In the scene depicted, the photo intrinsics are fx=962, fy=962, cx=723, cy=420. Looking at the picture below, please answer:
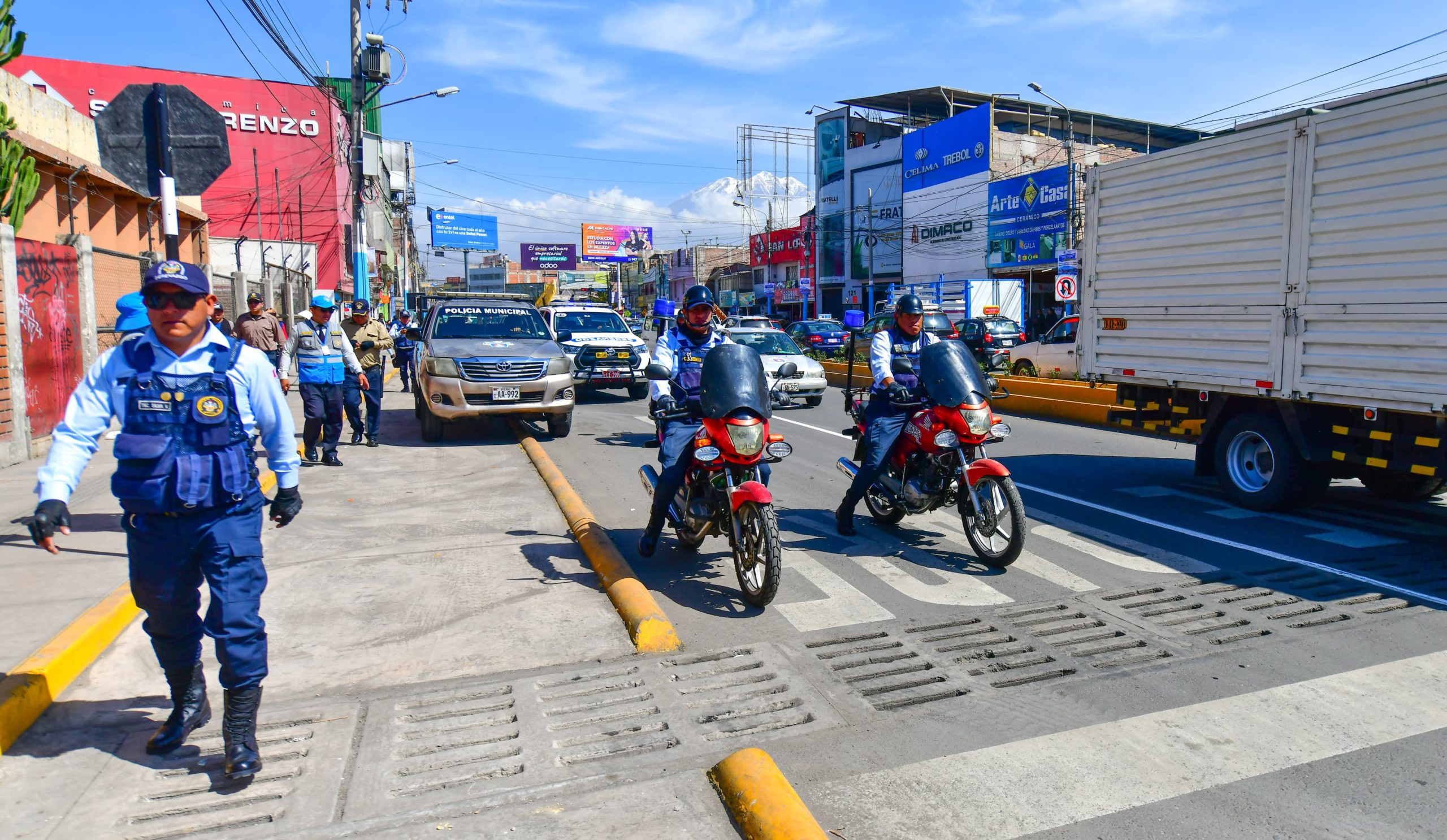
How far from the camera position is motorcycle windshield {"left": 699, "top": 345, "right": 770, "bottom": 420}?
5.60 metres

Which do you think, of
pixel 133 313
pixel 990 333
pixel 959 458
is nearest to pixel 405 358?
pixel 133 313

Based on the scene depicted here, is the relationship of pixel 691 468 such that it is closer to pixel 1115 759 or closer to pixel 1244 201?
pixel 1115 759

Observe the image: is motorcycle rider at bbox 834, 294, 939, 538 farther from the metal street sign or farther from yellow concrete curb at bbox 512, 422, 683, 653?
the metal street sign

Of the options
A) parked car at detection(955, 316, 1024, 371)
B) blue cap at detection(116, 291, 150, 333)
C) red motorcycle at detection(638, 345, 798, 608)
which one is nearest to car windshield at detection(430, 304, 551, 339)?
blue cap at detection(116, 291, 150, 333)

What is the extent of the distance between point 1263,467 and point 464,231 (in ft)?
206

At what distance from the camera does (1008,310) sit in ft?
128

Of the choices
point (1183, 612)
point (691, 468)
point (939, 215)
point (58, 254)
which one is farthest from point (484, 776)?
point (939, 215)

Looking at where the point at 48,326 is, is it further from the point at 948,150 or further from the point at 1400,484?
the point at 948,150

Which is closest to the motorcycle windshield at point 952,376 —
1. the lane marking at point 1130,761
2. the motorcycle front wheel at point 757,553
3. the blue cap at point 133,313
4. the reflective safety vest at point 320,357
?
the motorcycle front wheel at point 757,553

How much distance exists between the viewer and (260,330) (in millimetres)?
11781

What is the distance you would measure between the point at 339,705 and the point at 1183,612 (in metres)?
4.48

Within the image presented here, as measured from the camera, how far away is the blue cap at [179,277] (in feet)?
11.2

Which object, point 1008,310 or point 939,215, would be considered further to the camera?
point 939,215

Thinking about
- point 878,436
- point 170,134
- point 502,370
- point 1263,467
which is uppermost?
point 170,134
